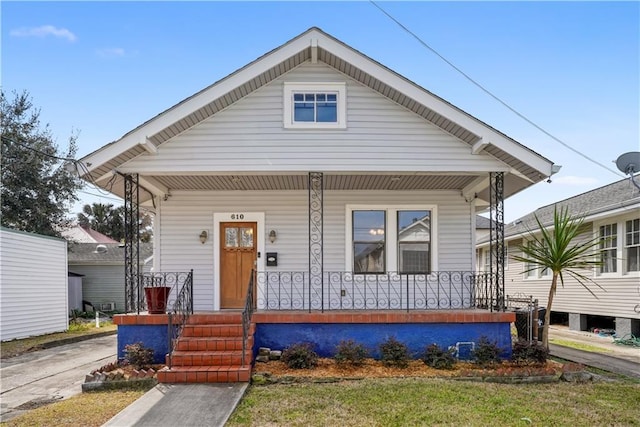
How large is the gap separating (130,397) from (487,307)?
6862mm

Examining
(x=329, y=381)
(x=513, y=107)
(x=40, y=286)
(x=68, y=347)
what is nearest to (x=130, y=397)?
(x=329, y=381)

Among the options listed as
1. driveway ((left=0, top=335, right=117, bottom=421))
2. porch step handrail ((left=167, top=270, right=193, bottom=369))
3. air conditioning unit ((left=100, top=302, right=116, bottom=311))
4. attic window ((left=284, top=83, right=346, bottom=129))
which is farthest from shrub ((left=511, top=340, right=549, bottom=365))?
air conditioning unit ((left=100, top=302, right=116, bottom=311))

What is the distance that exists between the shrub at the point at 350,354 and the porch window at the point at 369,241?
2.65 metres

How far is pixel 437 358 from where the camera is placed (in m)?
7.87

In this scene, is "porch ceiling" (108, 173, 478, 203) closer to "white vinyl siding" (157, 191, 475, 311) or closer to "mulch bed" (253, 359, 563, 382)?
"white vinyl siding" (157, 191, 475, 311)

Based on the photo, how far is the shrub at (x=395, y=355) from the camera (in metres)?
7.86

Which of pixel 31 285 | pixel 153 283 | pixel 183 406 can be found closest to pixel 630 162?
pixel 183 406

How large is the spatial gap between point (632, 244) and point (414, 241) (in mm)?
6575

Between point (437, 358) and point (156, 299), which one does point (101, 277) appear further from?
point (437, 358)

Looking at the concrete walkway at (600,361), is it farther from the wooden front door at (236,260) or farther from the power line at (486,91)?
the wooden front door at (236,260)

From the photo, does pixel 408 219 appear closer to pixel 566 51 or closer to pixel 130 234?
pixel 130 234

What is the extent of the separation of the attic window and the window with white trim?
2.37 metres

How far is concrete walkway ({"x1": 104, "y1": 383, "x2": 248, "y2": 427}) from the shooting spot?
5.33 meters

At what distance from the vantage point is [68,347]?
12836 mm
